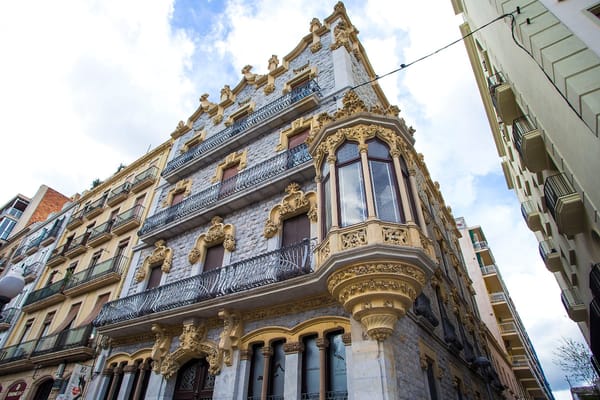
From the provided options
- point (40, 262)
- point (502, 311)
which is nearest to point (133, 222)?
point (40, 262)

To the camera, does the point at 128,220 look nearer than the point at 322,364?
No

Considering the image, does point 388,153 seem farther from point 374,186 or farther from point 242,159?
point 242,159

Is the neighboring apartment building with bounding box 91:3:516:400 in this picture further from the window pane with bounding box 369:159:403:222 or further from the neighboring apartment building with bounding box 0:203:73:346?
the neighboring apartment building with bounding box 0:203:73:346

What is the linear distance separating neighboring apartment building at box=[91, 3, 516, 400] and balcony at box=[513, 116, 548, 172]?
274 cm

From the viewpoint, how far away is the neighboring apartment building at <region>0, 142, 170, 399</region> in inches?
524

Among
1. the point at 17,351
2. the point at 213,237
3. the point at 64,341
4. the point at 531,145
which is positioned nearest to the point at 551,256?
the point at 531,145

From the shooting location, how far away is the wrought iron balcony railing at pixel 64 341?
509 inches

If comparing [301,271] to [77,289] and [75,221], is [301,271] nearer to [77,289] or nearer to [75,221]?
[77,289]

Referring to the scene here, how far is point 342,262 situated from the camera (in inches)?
255

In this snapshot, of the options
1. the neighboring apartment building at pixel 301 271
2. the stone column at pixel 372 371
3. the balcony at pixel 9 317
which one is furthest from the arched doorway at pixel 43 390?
the stone column at pixel 372 371

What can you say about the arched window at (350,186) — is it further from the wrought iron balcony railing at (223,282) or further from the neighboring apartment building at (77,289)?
the neighboring apartment building at (77,289)

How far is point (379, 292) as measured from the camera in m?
6.16

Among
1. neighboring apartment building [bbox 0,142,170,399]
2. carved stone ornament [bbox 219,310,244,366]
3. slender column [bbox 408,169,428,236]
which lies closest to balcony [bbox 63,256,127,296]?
neighboring apartment building [bbox 0,142,170,399]

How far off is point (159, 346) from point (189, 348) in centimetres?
151
